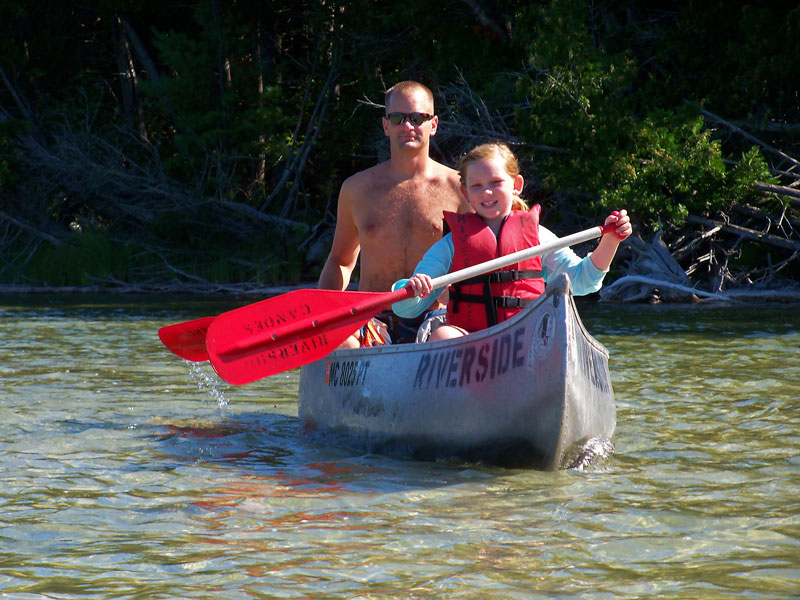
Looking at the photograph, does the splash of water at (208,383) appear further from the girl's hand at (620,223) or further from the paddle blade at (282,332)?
the girl's hand at (620,223)

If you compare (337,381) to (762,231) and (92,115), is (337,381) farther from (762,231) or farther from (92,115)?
(92,115)

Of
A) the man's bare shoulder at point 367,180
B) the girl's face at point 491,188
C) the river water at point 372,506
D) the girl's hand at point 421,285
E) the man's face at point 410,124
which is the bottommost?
the river water at point 372,506

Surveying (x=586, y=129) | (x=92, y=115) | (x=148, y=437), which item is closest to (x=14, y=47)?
(x=92, y=115)

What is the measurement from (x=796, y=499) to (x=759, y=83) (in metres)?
9.20

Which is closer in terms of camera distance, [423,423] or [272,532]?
[272,532]

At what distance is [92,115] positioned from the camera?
1867 cm

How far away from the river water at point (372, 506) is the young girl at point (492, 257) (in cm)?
62

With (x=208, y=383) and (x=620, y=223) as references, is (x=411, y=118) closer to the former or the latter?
(x=620, y=223)

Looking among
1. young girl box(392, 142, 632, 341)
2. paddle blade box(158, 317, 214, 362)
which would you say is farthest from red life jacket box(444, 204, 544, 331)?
paddle blade box(158, 317, 214, 362)

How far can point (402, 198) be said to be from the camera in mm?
4648

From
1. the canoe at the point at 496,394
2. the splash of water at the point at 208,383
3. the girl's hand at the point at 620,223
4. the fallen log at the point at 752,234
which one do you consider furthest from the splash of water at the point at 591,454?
the fallen log at the point at 752,234

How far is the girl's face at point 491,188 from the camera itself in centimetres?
400

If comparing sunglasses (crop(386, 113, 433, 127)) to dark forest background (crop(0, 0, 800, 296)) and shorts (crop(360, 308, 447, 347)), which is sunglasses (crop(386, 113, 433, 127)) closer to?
shorts (crop(360, 308, 447, 347))

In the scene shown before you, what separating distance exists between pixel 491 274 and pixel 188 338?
2.14 m
